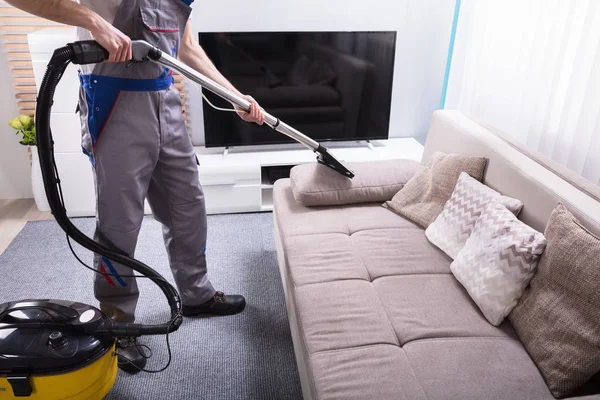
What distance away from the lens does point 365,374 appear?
131cm

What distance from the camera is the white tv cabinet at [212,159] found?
272 cm

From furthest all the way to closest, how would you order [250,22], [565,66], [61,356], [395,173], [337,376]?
1. [250,22]
2. [395,173]
3. [565,66]
4. [61,356]
5. [337,376]

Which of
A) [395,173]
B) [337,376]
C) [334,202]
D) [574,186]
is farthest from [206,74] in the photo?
[574,186]

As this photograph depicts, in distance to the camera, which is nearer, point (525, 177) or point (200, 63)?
point (525, 177)

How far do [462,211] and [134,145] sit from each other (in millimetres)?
Result: 1187

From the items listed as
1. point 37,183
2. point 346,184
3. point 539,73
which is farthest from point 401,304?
point 37,183

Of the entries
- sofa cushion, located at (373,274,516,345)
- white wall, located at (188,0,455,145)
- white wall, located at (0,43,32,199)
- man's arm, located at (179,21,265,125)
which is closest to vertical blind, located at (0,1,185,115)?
white wall, located at (0,43,32,199)

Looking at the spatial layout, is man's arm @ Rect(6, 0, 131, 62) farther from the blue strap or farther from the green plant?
the green plant

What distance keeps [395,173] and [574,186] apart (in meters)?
0.82

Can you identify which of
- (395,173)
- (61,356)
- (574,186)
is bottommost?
(61,356)

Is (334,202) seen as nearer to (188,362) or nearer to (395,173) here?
(395,173)

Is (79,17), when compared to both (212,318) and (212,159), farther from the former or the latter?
(212,159)

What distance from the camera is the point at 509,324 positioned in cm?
153

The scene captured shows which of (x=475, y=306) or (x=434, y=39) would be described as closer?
(x=475, y=306)
